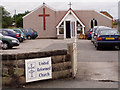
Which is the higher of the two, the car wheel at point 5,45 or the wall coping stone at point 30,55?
the wall coping stone at point 30,55

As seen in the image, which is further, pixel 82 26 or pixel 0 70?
pixel 82 26

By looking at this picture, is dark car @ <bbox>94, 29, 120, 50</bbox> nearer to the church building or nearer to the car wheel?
the car wheel

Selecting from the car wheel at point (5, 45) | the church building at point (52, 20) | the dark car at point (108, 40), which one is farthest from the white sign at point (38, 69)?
the church building at point (52, 20)

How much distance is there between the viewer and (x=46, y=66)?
7031mm

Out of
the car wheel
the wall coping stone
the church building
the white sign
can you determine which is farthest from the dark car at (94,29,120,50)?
the church building

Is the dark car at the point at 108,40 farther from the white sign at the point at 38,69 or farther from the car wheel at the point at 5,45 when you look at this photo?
the white sign at the point at 38,69

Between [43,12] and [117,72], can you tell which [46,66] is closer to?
[117,72]

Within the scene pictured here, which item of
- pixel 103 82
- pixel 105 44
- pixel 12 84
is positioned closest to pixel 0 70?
pixel 12 84

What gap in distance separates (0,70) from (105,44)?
9.99 meters

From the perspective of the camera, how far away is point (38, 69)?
689 cm

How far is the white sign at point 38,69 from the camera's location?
6.71m

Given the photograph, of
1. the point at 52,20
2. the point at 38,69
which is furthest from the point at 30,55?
the point at 52,20

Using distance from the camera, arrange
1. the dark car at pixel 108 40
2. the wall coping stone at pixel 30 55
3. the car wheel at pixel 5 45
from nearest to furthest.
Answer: the wall coping stone at pixel 30 55, the dark car at pixel 108 40, the car wheel at pixel 5 45

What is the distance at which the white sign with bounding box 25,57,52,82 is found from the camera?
671 cm
